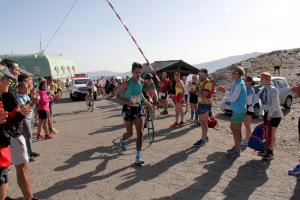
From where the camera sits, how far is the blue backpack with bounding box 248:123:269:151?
755 centimetres

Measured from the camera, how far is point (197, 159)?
7.86m

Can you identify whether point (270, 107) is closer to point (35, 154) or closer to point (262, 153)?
point (262, 153)

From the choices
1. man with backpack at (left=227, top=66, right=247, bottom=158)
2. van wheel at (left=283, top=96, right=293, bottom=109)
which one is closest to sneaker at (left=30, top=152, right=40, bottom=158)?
man with backpack at (left=227, top=66, right=247, bottom=158)

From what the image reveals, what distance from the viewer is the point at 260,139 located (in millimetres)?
7570

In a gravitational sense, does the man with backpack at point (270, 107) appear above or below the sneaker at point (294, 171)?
above

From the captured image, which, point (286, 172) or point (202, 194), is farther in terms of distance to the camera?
point (286, 172)

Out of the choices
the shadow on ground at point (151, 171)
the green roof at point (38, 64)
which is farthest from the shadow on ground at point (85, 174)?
Result: the green roof at point (38, 64)

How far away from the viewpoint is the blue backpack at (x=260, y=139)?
24.8ft

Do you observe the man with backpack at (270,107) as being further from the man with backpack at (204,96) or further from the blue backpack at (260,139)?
the man with backpack at (204,96)

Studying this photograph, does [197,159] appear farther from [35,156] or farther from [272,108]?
[35,156]

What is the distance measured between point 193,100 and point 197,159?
555 centimetres

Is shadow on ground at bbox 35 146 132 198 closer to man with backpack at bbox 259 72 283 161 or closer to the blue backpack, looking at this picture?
the blue backpack

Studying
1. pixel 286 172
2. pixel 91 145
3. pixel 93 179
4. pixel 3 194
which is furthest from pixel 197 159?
pixel 3 194

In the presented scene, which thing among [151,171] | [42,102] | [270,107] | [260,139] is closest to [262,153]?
[260,139]
